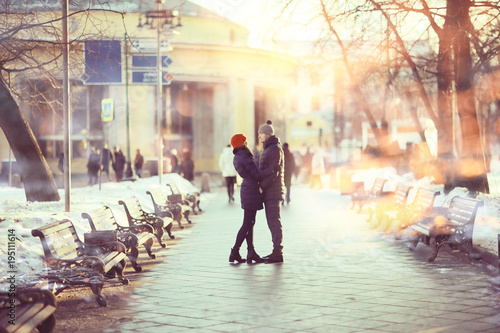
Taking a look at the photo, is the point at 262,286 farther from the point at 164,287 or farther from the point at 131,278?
the point at 131,278

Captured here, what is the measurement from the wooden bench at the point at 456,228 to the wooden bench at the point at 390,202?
283 cm

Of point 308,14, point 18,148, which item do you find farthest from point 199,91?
point 18,148

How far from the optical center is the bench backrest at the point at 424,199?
1232cm

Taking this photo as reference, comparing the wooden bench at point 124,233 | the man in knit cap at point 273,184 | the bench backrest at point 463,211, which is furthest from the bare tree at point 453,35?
the wooden bench at point 124,233

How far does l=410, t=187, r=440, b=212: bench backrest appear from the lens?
12.3 meters

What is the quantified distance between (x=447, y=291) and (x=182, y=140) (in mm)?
42561

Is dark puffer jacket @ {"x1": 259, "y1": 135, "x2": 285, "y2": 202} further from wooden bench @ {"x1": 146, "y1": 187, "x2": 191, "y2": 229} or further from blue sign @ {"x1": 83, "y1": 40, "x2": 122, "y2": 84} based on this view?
wooden bench @ {"x1": 146, "y1": 187, "x2": 191, "y2": 229}

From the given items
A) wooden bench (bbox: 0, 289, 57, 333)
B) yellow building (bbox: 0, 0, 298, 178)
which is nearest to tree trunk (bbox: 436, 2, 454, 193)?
wooden bench (bbox: 0, 289, 57, 333)

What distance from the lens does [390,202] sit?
51.6ft

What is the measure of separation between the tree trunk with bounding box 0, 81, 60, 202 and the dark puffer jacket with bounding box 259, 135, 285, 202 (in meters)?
7.21

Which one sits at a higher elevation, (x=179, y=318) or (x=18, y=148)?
(x=18, y=148)

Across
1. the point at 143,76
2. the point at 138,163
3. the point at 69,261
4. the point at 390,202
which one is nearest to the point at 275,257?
the point at 69,261

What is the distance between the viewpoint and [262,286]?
8.34m

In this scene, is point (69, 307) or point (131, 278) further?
point (131, 278)
